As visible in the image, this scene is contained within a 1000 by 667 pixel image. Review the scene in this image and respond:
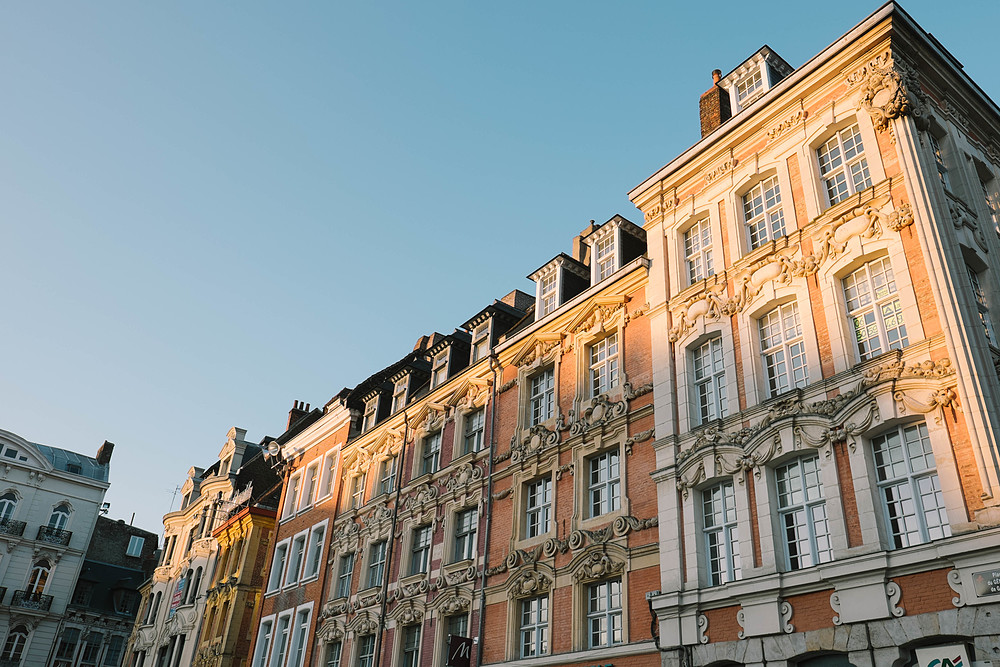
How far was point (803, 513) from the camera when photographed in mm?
Result: 16016

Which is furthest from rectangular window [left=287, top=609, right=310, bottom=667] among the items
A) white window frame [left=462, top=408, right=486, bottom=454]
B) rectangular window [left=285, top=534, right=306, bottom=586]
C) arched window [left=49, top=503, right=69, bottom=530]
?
arched window [left=49, top=503, right=69, bottom=530]

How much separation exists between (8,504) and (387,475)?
36953 mm

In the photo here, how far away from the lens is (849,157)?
1866cm

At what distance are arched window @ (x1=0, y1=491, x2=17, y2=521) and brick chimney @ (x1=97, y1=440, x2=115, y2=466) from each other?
34.6ft

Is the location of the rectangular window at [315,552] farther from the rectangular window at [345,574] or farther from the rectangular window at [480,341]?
the rectangular window at [480,341]

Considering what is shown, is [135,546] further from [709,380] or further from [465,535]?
[709,380]

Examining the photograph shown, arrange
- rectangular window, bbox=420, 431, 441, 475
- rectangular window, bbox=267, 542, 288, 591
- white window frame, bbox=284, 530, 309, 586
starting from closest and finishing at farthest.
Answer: rectangular window, bbox=420, 431, 441, 475, white window frame, bbox=284, 530, 309, 586, rectangular window, bbox=267, 542, 288, 591

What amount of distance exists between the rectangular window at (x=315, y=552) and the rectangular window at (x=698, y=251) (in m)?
19.6

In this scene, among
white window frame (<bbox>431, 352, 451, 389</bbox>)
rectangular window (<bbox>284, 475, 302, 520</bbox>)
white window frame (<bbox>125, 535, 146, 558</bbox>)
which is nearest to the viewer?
white window frame (<bbox>431, 352, 451, 389</bbox>)

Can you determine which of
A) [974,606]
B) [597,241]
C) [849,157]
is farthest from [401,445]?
[974,606]

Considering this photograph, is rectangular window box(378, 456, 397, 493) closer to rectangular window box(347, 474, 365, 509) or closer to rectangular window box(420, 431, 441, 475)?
rectangular window box(347, 474, 365, 509)

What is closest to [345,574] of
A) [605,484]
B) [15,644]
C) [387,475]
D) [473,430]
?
[387,475]

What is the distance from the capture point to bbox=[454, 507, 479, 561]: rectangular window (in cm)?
2534

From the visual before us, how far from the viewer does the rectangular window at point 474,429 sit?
90.6ft
